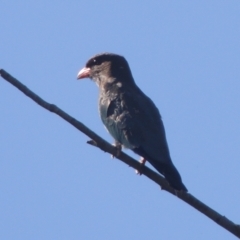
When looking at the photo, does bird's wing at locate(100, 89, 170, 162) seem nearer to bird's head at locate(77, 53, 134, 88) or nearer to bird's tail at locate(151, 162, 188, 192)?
bird's tail at locate(151, 162, 188, 192)

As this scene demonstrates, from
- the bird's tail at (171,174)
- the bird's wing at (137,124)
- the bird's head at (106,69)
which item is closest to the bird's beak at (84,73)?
the bird's head at (106,69)

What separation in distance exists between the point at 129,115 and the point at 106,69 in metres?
1.92

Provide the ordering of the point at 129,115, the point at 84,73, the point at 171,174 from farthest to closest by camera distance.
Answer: the point at 84,73
the point at 129,115
the point at 171,174

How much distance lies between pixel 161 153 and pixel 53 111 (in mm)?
1774

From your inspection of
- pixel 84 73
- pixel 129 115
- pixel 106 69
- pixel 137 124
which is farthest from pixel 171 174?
pixel 84 73

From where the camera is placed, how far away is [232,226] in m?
4.18

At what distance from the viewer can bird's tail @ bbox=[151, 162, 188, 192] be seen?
5.02 metres

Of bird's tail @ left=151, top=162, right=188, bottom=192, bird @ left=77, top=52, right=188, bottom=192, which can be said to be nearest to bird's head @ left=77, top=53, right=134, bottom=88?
bird @ left=77, top=52, right=188, bottom=192

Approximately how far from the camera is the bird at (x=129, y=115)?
6.05m

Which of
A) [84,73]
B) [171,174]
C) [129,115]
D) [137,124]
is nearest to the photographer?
[171,174]

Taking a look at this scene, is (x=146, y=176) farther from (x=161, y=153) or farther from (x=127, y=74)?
(x=127, y=74)

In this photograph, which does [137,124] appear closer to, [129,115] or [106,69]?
[129,115]

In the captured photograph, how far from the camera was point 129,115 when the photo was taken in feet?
22.9

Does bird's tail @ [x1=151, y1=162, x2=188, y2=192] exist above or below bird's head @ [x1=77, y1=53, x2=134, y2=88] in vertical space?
below
